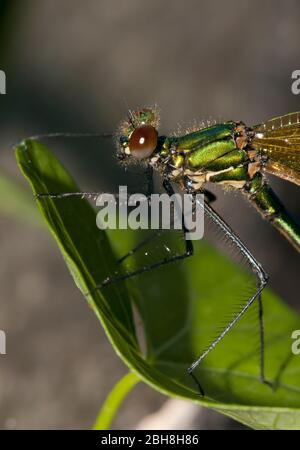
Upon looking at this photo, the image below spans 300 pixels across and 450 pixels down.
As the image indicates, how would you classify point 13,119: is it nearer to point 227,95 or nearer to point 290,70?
point 227,95

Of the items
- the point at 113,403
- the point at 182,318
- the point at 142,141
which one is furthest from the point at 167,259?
the point at 113,403

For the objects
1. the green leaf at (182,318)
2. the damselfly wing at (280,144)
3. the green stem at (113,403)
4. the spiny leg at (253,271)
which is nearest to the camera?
the green leaf at (182,318)

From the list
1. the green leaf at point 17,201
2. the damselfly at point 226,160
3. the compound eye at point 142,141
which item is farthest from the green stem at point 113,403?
the green leaf at point 17,201

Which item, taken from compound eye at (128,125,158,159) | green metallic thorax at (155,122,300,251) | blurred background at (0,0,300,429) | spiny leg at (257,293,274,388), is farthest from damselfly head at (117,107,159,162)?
blurred background at (0,0,300,429)

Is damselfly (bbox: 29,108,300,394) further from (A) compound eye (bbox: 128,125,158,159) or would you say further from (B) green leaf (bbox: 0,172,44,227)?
(B) green leaf (bbox: 0,172,44,227)

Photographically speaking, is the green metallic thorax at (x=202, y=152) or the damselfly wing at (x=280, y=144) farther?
the damselfly wing at (x=280, y=144)

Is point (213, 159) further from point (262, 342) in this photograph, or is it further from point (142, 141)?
point (262, 342)

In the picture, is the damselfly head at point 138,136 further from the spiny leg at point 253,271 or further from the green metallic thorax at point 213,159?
the spiny leg at point 253,271
